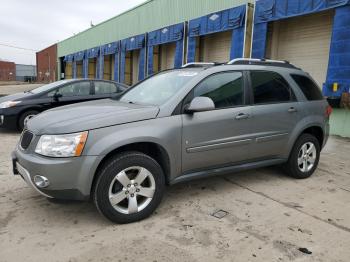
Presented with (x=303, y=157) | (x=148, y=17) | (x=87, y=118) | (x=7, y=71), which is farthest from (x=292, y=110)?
(x=7, y=71)

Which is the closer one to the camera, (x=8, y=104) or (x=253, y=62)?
(x=253, y=62)

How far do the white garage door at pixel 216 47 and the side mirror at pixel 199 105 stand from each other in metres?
10.8

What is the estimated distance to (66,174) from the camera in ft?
9.87

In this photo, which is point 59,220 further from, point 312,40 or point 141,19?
point 141,19

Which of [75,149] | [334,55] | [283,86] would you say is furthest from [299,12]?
[75,149]

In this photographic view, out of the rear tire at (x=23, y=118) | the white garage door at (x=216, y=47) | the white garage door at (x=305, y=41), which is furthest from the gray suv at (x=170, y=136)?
the white garage door at (x=216, y=47)

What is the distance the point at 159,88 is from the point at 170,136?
94 centimetres

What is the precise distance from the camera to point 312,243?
3.05m

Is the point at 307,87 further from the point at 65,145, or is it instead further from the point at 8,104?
the point at 8,104

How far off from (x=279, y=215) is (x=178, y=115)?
5.29 ft

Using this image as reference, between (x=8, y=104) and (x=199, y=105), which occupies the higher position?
(x=199, y=105)

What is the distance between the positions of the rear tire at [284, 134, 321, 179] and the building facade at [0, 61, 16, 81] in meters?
76.8

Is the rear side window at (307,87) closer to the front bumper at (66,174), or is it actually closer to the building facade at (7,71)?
the front bumper at (66,174)

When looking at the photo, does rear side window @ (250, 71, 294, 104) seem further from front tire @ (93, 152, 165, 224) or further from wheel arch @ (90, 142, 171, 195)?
front tire @ (93, 152, 165, 224)
